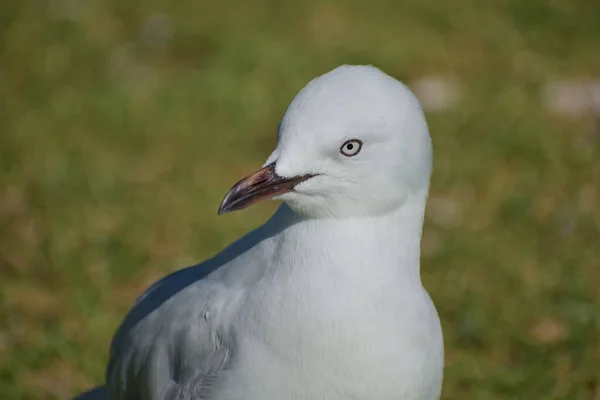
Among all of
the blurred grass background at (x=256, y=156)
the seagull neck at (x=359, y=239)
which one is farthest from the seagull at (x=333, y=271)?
the blurred grass background at (x=256, y=156)

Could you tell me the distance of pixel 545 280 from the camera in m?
4.49

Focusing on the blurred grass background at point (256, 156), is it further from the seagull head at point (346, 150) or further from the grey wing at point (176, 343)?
the seagull head at point (346, 150)

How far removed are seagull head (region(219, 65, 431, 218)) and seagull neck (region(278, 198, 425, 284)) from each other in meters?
0.03

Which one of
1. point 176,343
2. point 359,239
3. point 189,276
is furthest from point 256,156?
point 359,239

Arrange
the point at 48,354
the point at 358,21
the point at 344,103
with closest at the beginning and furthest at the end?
the point at 344,103
the point at 48,354
the point at 358,21

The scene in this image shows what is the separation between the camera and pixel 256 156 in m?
5.66

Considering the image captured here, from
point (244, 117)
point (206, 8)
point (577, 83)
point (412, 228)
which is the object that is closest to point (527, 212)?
point (577, 83)

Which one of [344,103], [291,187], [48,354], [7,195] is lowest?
[48,354]

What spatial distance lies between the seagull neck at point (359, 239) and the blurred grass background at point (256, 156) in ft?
4.76

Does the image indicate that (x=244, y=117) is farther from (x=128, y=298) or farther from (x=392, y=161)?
(x=392, y=161)

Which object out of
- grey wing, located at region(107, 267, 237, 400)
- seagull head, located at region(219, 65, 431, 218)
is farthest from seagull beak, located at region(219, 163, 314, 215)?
grey wing, located at region(107, 267, 237, 400)

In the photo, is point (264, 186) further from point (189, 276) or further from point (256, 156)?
point (256, 156)

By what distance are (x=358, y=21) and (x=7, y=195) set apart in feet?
10.8

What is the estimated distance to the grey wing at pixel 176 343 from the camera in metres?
2.70
